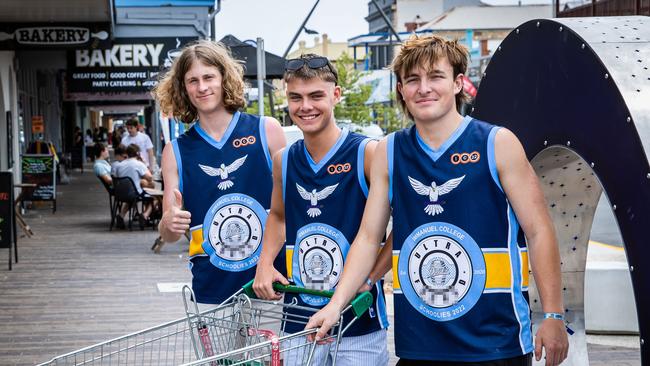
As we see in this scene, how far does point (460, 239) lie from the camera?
3.69 meters

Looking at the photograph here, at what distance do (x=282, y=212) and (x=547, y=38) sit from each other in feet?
4.38

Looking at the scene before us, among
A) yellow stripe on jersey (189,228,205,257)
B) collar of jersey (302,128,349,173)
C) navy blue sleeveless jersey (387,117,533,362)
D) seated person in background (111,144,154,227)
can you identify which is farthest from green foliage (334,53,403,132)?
navy blue sleeveless jersey (387,117,533,362)

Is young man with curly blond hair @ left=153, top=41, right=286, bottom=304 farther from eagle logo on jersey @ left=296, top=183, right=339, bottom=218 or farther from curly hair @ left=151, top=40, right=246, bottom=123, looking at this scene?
eagle logo on jersey @ left=296, top=183, right=339, bottom=218

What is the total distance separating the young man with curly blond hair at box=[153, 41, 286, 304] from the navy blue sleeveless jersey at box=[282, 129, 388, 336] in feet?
1.61

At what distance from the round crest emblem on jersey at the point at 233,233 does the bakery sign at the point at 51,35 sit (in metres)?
→ 14.8

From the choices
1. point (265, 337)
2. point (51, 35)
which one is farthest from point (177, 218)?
point (51, 35)

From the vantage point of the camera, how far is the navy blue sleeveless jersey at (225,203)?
4789mm

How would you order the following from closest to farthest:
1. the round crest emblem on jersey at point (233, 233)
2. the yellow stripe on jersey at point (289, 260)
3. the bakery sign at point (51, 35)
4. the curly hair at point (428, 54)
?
the curly hair at point (428, 54), the yellow stripe on jersey at point (289, 260), the round crest emblem on jersey at point (233, 233), the bakery sign at point (51, 35)

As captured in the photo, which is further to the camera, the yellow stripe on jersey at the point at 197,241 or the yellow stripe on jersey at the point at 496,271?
the yellow stripe on jersey at the point at 197,241

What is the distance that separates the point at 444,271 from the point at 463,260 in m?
0.07

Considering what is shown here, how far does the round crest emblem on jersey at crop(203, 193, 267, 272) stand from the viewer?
4.79m

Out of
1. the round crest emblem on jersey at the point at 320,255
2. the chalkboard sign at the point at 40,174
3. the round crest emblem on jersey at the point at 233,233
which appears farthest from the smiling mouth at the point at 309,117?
the chalkboard sign at the point at 40,174

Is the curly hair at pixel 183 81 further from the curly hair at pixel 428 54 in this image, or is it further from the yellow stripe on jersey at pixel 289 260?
the curly hair at pixel 428 54

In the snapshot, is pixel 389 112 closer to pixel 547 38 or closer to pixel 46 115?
pixel 46 115
